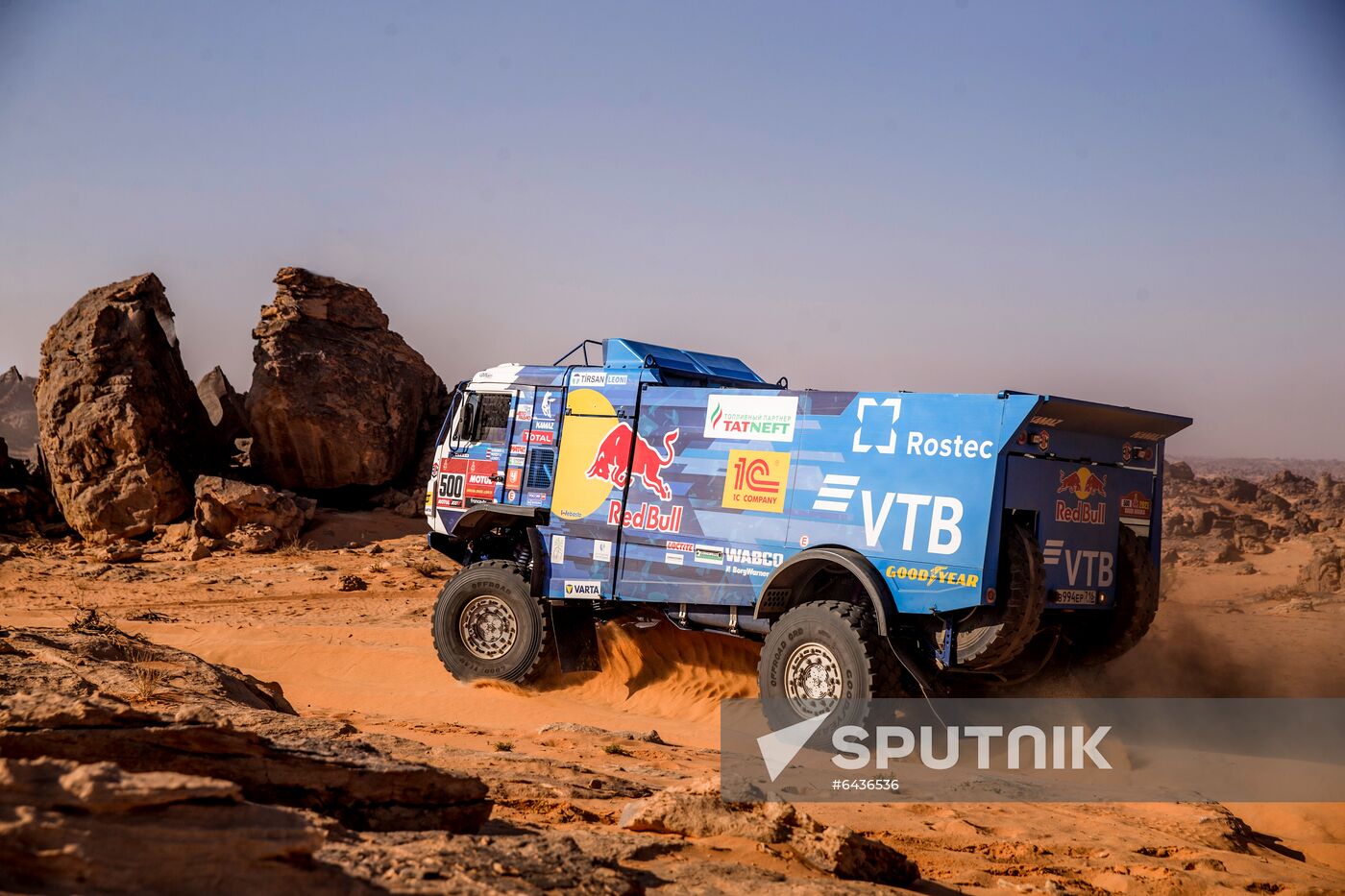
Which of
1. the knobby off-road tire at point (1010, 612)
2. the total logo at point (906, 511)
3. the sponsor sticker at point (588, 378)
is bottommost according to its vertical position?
the knobby off-road tire at point (1010, 612)

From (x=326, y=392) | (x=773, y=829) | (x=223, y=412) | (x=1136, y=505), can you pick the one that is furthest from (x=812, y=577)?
(x=223, y=412)

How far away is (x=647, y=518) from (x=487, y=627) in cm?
263

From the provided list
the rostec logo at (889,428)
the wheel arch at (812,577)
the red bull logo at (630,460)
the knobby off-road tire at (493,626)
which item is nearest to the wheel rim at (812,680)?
the wheel arch at (812,577)

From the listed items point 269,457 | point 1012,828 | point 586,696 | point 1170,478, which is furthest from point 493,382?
point 1170,478

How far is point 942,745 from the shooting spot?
9008 millimetres

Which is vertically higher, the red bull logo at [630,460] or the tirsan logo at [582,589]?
the red bull logo at [630,460]

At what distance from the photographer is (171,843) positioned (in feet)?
9.41

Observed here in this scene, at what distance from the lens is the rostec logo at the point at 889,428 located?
8.79m

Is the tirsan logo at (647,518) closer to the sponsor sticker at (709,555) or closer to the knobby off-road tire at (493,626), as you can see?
the sponsor sticker at (709,555)

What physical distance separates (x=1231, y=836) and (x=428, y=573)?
49.3 ft

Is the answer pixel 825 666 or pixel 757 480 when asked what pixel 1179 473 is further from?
pixel 825 666

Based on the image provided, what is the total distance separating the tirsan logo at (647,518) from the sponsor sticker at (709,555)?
322 millimetres

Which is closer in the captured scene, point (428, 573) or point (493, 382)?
point (493, 382)

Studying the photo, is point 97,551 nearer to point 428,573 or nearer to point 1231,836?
point 428,573
